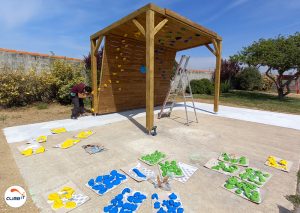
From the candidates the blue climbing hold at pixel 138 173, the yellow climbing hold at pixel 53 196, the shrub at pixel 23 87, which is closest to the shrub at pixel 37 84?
the shrub at pixel 23 87

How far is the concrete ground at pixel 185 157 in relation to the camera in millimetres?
1982

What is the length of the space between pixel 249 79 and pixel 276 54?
24.9 ft

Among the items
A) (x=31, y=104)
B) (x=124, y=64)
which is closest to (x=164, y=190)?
(x=124, y=64)

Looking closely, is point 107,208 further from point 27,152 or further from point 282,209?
point 27,152

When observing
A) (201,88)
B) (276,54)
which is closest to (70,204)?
(276,54)

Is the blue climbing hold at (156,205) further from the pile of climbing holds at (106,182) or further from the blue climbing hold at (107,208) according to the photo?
the pile of climbing holds at (106,182)

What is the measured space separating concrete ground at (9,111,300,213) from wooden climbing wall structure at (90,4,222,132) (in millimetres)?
842

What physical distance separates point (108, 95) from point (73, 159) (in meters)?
3.42

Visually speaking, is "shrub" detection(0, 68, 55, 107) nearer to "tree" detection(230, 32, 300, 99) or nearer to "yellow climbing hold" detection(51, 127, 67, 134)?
"yellow climbing hold" detection(51, 127, 67, 134)

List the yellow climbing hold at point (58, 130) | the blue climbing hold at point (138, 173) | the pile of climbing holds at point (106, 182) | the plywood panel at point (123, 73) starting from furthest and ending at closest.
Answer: the plywood panel at point (123, 73)
the yellow climbing hold at point (58, 130)
the blue climbing hold at point (138, 173)
the pile of climbing holds at point (106, 182)

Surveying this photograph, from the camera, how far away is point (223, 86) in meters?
15.6

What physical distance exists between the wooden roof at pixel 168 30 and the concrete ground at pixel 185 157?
8.84 ft

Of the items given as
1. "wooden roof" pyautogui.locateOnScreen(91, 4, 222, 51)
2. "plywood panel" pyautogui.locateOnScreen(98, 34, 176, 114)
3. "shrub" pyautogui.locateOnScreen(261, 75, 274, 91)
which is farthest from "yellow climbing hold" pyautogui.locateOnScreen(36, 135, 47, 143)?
"shrub" pyautogui.locateOnScreen(261, 75, 274, 91)

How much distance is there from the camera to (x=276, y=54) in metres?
10.8
